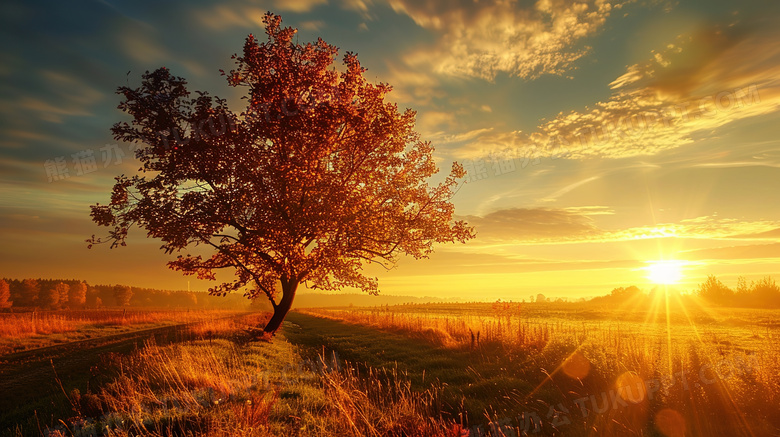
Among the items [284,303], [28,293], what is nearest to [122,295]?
[28,293]

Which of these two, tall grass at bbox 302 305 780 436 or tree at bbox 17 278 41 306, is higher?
tall grass at bbox 302 305 780 436

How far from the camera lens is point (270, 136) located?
57.2 feet

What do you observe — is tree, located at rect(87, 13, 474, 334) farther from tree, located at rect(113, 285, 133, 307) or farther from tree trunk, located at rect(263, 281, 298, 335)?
tree, located at rect(113, 285, 133, 307)

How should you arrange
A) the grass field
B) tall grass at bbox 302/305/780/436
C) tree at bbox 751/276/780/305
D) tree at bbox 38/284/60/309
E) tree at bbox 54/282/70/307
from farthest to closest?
1. tree at bbox 54/282/70/307
2. tree at bbox 38/284/60/309
3. tree at bbox 751/276/780/305
4. tall grass at bbox 302/305/780/436
5. the grass field

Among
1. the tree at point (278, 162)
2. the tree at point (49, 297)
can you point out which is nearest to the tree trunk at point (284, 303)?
the tree at point (278, 162)

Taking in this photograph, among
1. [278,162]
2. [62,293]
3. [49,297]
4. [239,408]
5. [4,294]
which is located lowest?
[49,297]

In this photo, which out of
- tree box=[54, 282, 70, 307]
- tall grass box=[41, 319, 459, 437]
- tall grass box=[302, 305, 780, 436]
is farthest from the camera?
tree box=[54, 282, 70, 307]

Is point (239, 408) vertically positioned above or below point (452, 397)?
above

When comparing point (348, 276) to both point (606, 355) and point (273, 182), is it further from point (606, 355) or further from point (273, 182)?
point (606, 355)

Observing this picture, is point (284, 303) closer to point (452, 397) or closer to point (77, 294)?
point (452, 397)

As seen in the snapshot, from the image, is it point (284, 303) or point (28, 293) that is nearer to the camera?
point (284, 303)

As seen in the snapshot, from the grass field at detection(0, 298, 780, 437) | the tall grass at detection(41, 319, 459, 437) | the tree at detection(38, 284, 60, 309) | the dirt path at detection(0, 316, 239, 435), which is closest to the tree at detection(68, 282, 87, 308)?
the tree at detection(38, 284, 60, 309)

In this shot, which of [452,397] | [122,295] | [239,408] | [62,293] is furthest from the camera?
[122,295]

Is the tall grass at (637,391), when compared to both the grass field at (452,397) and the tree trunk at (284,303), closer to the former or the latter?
the grass field at (452,397)
